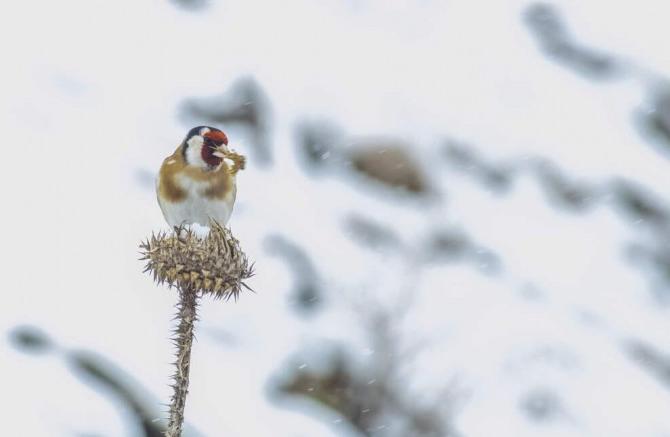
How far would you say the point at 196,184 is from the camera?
4629 mm

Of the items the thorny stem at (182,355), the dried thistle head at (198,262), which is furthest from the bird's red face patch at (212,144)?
the thorny stem at (182,355)

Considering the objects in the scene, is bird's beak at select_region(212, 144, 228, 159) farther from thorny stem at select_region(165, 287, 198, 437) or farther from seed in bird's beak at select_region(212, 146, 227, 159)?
thorny stem at select_region(165, 287, 198, 437)

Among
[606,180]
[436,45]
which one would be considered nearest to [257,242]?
[606,180]

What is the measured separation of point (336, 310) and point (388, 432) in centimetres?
162

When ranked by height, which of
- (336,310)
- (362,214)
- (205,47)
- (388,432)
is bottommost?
(388,432)

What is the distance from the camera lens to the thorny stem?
2641 millimetres

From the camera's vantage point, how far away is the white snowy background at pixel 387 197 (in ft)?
29.8

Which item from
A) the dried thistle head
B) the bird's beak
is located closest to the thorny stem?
the dried thistle head

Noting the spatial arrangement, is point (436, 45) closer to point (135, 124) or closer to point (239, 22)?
point (239, 22)

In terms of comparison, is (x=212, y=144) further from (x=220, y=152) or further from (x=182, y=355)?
(x=182, y=355)

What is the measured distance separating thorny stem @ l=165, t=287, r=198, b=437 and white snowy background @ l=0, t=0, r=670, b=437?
3.37m

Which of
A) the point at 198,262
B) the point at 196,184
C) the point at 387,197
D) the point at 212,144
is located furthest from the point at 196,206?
the point at 387,197

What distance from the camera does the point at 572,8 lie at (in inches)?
698

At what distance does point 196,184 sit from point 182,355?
189cm
